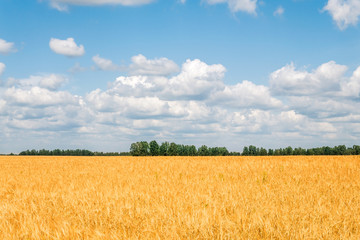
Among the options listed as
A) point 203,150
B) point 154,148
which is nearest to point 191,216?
point 154,148

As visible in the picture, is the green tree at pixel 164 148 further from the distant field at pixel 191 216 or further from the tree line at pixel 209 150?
the distant field at pixel 191 216

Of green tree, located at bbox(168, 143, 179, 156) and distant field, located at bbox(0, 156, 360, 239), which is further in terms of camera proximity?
green tree, located at bbox(168, 143, 179, 156)

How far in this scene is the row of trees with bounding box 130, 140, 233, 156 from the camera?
85.9 meters

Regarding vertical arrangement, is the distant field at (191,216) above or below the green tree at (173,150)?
below

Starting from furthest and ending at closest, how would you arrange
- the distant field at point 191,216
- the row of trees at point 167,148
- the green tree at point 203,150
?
the green tree at point 203,150, the row of trees at point 167,148, the distant field at point 191,216

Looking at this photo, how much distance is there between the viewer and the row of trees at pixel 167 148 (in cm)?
8588

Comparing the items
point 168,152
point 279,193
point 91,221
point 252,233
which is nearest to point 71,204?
point 91,221

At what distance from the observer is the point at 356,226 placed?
4949 mm

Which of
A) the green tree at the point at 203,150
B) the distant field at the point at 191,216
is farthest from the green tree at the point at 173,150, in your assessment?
the distant field at the point at 191,216

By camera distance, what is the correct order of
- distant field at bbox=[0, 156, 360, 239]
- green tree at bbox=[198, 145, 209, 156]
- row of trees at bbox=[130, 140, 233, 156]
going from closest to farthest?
distant field at bbox=[0, 156, 360, 239] < row of trees at bbox=[130, 140, 233, 156] < green tree at bbox=[198, 145, 209, 156]

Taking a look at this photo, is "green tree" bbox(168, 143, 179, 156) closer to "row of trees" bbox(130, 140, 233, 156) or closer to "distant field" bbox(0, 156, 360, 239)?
"row of trees" bbox(130, 140, 233, 156)

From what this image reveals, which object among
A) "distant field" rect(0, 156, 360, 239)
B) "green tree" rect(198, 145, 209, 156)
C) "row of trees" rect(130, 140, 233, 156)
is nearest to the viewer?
"distant field" rect(0, 156, 360, 239)

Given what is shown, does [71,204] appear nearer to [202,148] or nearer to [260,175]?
[260,175]

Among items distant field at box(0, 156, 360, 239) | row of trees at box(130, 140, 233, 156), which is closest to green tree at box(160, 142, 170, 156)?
row of trees at box(130, 140, 233, 156)
